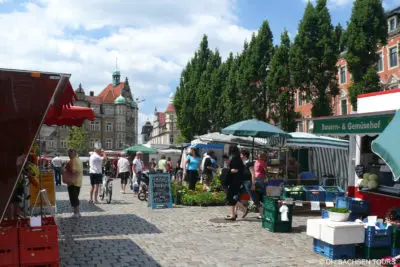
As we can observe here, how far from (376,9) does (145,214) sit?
22359mm

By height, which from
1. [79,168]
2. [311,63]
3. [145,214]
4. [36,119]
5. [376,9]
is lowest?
[145,214]

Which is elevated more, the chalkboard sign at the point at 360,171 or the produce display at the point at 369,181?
the chalkboard sign at the point at 360,171

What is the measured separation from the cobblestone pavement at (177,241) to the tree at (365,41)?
1823 centimetres

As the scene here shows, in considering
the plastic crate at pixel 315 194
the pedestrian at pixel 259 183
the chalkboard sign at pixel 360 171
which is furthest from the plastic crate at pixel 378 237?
the plastic crate at pixel 315 194

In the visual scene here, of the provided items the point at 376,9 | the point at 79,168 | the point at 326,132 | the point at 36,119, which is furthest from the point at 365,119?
the point at 376,9

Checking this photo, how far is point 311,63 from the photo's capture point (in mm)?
29906

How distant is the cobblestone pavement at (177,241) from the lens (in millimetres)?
6867

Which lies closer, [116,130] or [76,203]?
[76,203]

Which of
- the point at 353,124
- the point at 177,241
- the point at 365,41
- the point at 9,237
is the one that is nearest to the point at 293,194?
the point at 353,124

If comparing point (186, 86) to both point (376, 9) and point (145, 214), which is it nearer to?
point (376, 9)

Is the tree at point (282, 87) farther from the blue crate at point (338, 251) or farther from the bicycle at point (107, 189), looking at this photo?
the blue crate at point (338, 251)

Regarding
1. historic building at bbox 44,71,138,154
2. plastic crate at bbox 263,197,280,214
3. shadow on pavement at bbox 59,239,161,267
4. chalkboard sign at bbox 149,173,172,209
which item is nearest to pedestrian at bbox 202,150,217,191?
chalkboard sign at bbox 149,173,172,209

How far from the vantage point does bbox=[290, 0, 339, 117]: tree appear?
29703 mm

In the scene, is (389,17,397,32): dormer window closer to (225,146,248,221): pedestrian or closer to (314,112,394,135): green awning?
(314,112,394,135): green awning
